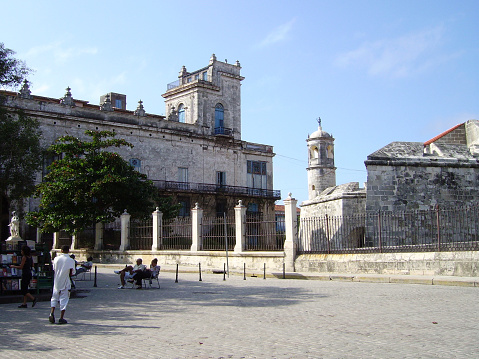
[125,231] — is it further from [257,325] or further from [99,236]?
[257,325]

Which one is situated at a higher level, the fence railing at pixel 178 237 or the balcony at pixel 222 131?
the balcony at pixel 222 131

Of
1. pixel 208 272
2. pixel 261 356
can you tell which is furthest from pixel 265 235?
pixel 261 356

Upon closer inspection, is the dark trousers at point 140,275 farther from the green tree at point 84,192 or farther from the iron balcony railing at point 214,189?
the iron balcony railing at point 214,189

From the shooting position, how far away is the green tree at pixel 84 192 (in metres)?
25.9

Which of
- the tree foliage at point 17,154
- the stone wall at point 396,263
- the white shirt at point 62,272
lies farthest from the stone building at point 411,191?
the white shirt at point 62,272

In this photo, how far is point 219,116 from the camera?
151ft

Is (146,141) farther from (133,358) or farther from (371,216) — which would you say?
(133,358)

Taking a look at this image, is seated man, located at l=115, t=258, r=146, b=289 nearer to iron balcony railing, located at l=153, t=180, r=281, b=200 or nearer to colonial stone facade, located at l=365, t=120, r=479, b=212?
colonial stone facade, located at l=365, t=120, r=479, b=212

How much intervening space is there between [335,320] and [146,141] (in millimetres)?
33487

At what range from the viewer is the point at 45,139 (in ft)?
115

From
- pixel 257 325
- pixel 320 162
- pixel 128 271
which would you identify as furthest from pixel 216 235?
pixel 320 162

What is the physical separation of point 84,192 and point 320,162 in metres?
25.3

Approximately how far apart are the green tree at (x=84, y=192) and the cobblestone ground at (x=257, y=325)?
14.0m

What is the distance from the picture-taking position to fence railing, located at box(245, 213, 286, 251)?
1884cm
